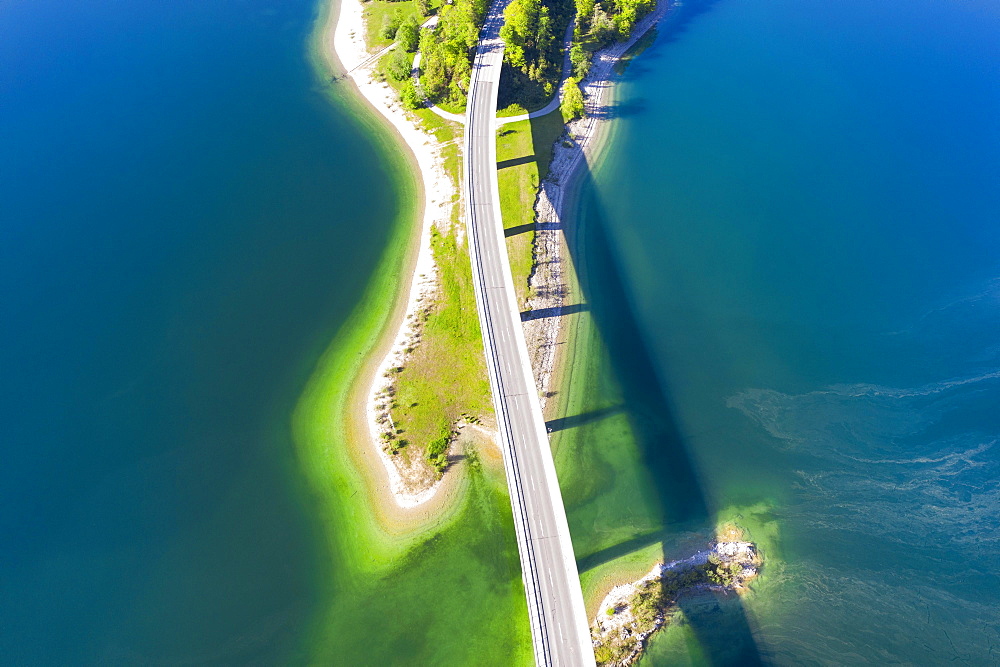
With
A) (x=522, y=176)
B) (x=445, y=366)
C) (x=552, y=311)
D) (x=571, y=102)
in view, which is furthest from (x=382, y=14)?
(x=445, y=366)

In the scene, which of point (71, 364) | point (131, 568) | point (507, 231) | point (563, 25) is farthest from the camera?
point (563, 25)

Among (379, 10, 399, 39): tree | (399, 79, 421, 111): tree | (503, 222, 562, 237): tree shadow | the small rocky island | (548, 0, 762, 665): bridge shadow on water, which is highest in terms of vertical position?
(379, 10, 399, 39): tree

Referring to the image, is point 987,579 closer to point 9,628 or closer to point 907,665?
point 907,665

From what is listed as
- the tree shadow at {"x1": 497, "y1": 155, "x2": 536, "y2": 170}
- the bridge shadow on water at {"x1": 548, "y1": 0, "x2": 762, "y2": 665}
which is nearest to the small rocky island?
the bridge shadow on water at {"x1": 548, "y1": 0, "x2": 762, "y2": 665}

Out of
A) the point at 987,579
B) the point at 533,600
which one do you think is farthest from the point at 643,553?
the point at 987,579

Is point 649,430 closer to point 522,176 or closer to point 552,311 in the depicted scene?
point 552,311

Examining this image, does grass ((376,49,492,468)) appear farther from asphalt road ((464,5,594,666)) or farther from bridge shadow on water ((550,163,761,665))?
bridge shadow on water ((550,163,761,665))
